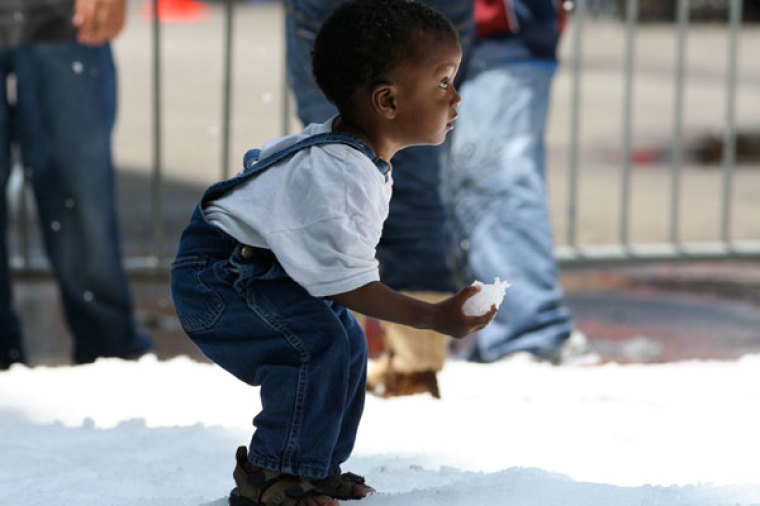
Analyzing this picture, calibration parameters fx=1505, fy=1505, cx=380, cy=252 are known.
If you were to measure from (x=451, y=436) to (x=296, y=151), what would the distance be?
1011mm

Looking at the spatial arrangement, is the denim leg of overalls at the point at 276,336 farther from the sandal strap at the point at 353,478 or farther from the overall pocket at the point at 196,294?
the sandal strap at the point at 353,478

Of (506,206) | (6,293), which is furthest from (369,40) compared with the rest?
(6,293)

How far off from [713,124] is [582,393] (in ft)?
26.4

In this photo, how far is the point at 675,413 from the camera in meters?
3.35

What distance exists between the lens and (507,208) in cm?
402

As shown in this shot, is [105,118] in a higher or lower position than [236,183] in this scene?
lower

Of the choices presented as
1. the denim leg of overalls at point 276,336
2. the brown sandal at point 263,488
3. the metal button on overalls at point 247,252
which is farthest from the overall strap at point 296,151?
the brown sandal at point 263,488

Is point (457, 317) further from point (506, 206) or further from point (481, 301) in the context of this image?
point (506, 206)

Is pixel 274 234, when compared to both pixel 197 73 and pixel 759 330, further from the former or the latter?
pixel 197 73

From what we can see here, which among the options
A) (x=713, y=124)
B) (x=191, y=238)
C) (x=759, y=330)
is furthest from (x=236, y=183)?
(x=713, y=124)

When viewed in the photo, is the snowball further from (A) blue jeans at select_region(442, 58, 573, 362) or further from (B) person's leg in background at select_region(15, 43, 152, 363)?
(B) person's leg in background at select_region(15, 43, 152, 363)

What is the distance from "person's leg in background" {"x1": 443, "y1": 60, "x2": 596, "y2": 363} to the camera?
3.98 metres

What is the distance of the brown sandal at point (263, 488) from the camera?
2.39 meters

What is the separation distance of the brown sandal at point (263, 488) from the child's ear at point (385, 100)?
0.60 m
